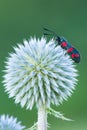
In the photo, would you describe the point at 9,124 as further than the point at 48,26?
No

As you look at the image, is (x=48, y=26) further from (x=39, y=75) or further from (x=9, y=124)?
(x=9, y=124)

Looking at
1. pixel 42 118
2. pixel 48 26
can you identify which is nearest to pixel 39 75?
pixel 42 118

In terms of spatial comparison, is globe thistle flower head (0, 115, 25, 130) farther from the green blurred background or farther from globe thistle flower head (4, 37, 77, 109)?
the green blurred background

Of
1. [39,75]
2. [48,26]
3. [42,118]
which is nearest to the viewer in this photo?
[42,118]

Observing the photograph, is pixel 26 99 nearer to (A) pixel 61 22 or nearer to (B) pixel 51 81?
(B) pixel 51 81

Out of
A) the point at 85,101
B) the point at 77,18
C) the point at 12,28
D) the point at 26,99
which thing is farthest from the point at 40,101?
the point at 77,18
